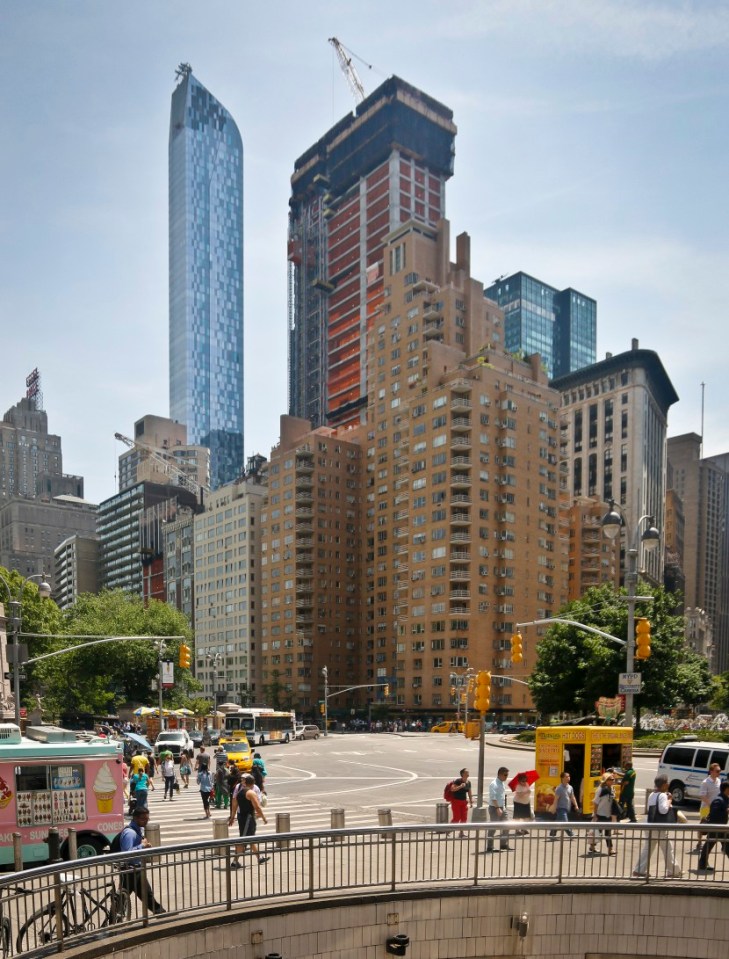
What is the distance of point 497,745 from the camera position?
170ft

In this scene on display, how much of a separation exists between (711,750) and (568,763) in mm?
5641

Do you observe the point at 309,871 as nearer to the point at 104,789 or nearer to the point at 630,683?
the point at 104,789

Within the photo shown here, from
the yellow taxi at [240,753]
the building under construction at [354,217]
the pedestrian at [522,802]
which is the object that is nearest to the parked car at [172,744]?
the yellow taxi at [240,753]

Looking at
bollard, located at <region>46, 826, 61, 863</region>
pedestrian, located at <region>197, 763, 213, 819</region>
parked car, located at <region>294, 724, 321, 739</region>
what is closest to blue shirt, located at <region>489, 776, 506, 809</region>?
bollard, located at <region>46, 826, 61, 863</region>

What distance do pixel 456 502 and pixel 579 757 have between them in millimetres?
75824

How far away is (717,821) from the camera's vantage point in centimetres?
1406

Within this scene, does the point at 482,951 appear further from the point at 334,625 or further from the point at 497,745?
the point at 334,625

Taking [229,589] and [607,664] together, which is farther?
[229,589]

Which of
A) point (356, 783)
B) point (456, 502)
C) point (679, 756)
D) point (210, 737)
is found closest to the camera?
point (679, 756)

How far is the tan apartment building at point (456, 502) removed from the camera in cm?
9562

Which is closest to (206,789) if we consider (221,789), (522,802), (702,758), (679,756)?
(221,789)

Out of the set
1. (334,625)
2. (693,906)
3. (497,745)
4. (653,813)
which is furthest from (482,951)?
(334,625)

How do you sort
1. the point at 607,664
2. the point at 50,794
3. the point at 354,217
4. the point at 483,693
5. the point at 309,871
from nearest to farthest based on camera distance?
the point at 309,871
the point at 50,794
the point at 483,693
the point at 607,664
the point at 354,217

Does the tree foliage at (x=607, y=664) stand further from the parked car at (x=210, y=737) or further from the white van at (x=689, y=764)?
the white van at (x=689, y=764)
